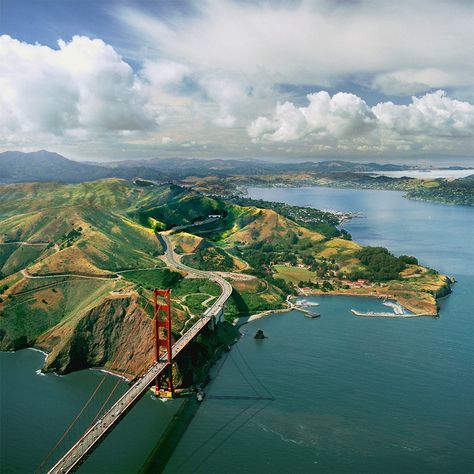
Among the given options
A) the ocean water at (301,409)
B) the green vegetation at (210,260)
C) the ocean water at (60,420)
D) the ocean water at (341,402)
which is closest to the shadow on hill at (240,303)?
the ocean water at (341,402)

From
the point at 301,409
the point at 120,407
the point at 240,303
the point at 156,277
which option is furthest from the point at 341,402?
the point at 156,277

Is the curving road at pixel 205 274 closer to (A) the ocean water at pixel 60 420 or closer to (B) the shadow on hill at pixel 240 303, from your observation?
(B) the shadow on hill at pixel 240 303

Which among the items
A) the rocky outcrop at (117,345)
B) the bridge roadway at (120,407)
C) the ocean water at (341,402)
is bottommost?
the ocean water at (341,402)

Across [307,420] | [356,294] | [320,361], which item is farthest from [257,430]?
[356,294]

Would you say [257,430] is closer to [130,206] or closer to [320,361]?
[320,361]

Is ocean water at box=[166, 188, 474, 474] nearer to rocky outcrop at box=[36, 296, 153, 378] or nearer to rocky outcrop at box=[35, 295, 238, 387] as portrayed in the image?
rocky outcrop at box=[35, 295, 238, 387]

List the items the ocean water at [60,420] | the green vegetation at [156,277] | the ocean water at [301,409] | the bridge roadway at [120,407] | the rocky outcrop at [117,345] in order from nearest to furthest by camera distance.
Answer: the bridge roadway at [120,407] < the ocean water at [60,420] < the ocean water at [301,409] < the rocky outcrop at [117,345] < the green vegetation at [156,277]
